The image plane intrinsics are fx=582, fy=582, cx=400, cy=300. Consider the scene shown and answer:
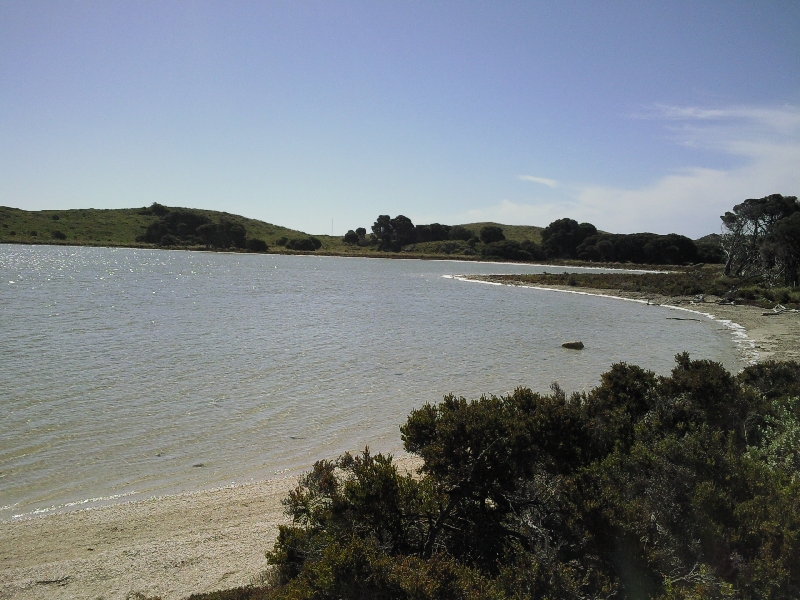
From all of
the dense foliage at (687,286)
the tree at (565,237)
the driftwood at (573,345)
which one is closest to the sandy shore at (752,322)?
the dense foliage at (687,286)

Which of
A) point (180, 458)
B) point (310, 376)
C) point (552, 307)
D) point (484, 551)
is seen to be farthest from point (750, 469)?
point (552, 307)

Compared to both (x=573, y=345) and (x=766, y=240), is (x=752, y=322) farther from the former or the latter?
(x=766, y=240)

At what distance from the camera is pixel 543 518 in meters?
4.20

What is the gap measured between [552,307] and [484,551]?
34618mm

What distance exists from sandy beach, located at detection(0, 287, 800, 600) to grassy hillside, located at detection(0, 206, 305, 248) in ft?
415

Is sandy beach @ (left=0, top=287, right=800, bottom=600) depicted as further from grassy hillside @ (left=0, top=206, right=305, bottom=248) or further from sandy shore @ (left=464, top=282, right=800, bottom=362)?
grassy hillside @ (left=0, top=206, right=305, bottom=248)

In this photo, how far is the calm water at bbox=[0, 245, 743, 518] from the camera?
9.43 meters

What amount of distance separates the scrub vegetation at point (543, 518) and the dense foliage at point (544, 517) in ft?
0.04

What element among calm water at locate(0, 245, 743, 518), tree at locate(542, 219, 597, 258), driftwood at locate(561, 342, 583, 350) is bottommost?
calm water at locate(0, 245, 743, 518)

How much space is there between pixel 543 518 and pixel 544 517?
0.03 feet

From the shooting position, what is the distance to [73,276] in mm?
52375

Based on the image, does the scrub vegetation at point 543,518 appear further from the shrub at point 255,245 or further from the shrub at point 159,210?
the shrub at point 159,210

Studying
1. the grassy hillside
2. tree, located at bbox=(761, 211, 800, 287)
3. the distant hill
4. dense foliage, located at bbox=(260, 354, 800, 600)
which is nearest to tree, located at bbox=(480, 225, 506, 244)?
the distant hill

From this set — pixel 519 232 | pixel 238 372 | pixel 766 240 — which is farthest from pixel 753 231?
pixel 519 232
